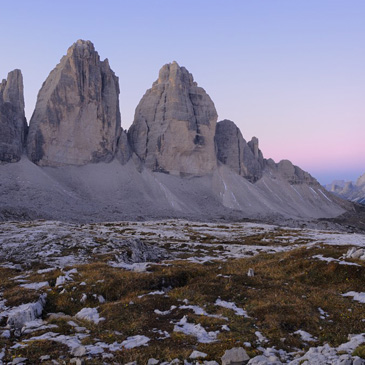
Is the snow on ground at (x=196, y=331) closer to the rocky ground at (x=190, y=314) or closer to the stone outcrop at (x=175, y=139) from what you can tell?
the rocky ground at (x=190, y=314)

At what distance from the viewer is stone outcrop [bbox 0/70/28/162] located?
14788 cm

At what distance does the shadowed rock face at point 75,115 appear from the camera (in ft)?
530

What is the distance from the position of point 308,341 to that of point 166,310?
6.57 meters

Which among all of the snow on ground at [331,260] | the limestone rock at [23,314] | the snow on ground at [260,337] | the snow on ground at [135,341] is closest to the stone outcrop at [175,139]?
the snow on ground at [331,260]

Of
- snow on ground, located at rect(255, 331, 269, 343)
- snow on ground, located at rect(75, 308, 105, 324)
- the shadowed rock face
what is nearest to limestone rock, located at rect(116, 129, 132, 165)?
the shadowed rock face

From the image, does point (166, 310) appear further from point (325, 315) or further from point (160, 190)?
Answer: point (160, 190)

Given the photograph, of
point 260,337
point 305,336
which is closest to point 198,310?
point 260,337

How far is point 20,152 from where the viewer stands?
155 m

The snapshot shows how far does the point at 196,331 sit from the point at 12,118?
169m

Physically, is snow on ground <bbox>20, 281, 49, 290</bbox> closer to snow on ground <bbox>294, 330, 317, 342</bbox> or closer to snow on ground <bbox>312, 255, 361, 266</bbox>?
snow on ground <bbox>294, 330, 317, 342</bbox>

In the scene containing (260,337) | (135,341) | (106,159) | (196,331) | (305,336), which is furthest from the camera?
(106,159)

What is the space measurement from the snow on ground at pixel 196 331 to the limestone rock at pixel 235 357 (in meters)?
1.89

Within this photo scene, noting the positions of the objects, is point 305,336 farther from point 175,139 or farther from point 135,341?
point 175,139

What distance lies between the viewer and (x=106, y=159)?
176m
